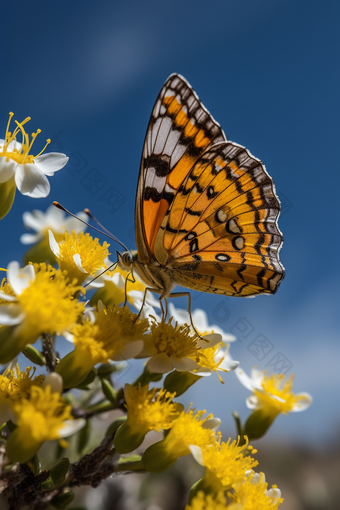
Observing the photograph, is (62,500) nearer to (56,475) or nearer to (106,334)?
(56,475)

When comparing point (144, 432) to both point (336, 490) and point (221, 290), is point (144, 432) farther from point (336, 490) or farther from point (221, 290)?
point (336, 490)

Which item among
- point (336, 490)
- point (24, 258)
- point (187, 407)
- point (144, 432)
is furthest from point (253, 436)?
point (336, 490)

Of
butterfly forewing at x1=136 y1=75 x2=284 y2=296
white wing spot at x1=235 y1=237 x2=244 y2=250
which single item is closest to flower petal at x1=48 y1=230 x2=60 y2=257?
butterfly forewing at x1=136 y1=75 x2=284 y2=296

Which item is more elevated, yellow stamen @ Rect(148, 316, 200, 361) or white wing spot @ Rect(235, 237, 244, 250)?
white wing spot @ Rect(235, 237, 244, 250)

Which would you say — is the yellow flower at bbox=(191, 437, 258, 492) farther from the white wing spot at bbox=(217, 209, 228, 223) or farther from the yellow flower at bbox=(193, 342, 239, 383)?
the white wing spot at bbox=(217, 209, 228, 223)

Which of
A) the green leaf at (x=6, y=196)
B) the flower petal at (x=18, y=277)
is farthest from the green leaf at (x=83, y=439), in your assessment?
the green leaf at (x=6, y=196)

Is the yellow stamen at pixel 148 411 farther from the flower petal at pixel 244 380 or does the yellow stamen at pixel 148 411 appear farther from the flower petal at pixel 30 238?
the flower petal at pixel 30 238

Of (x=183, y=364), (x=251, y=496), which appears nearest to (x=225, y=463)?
(x=251, y=496)
